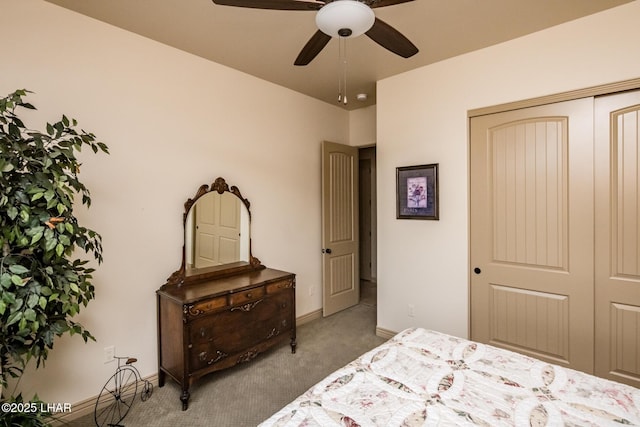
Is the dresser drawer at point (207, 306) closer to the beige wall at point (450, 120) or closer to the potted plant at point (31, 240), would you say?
the potted plant at point (31, 240)

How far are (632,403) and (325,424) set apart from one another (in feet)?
4.11

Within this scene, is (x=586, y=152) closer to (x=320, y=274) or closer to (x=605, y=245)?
(x=605, y=245)

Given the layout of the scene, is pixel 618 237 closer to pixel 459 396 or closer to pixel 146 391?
pixel 459 396

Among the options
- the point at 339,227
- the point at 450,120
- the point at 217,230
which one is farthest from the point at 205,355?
the point at 450,120

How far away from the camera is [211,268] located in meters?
2.88

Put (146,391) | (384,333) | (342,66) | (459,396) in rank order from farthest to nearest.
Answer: (384,333)
(342,66)
(146,391)
(459,396)

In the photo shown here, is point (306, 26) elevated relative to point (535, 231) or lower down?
elevated

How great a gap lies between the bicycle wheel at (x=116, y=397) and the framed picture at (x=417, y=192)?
2.72 m

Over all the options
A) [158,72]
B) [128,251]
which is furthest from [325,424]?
[158,72]

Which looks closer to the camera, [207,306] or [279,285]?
[207,306]

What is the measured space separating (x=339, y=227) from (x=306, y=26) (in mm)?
2410

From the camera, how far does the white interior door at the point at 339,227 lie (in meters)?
3.92

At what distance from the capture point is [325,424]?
1164 millimetres

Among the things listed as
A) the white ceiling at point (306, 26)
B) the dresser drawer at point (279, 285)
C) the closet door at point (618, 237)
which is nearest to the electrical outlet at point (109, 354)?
the dresser drawer at point (279, 285)
